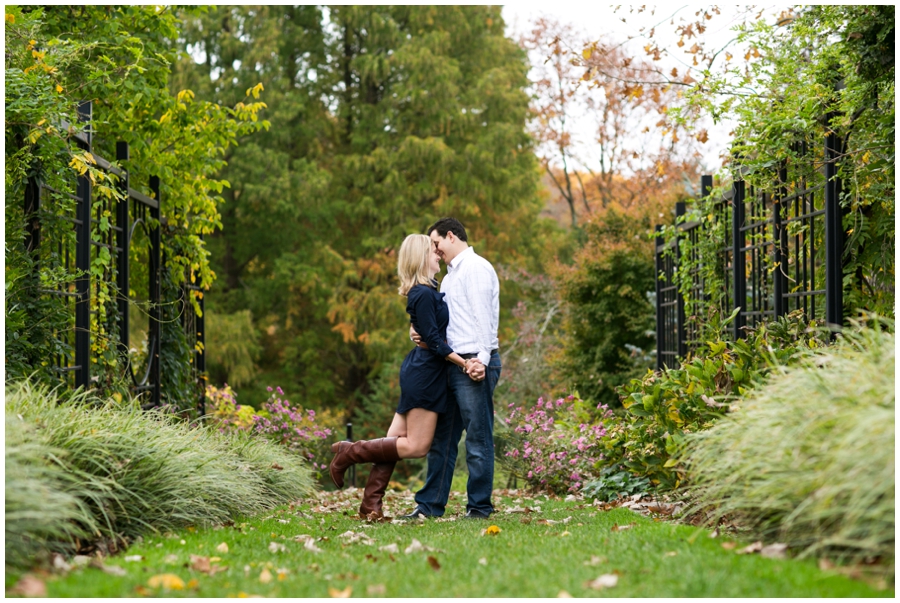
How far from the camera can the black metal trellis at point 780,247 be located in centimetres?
511

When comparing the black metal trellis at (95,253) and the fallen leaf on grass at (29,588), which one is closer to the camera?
the fallen leaf on grass at (29,588)

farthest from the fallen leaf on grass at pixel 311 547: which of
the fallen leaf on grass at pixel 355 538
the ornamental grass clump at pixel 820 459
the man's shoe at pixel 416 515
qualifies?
the ornamental grass clump at pixel 820 459

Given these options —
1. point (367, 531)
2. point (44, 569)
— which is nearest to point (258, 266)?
point (367, 531)

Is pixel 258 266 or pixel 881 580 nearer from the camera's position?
pixel 881 580

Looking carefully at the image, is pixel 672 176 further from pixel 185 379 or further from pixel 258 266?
pixel 185 379

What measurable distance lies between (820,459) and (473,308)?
105 inches

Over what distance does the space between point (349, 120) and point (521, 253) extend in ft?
15.5

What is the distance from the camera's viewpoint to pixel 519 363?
14500 millimetres

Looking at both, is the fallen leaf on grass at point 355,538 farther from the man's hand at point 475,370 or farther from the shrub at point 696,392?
the shrub at point 696,392

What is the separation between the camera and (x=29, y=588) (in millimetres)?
2828

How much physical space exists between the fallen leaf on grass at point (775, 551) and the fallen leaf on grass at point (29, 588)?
2.61m

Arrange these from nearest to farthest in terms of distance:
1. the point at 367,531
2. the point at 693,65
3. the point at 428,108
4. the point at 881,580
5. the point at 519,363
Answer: the point at 881,580
the point at 367,531
the point at 693,65
the point at 519,363
the point at 428,108

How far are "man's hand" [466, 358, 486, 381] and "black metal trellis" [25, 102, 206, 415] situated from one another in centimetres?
256

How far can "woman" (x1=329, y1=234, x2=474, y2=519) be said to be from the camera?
5.34 m
